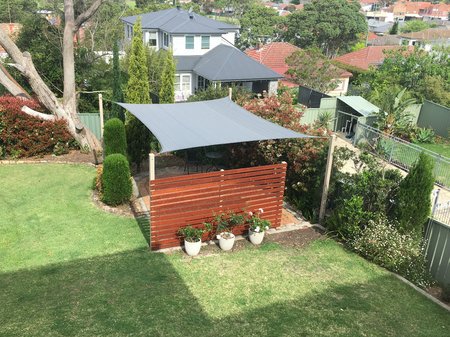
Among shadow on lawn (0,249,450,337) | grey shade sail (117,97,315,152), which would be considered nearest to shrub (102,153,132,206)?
grey shade sail (117,97,315,152)

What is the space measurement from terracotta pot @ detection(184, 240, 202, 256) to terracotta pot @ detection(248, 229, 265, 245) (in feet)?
4.60

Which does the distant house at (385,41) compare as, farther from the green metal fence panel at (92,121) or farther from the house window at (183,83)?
the green metal fence panel at (92,121)

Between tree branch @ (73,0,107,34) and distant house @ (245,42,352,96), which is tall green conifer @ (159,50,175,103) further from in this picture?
distant house @ (245,42,352,96)

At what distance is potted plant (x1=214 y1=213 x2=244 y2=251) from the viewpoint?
383 inches

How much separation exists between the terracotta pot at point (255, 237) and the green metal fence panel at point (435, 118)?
19.6 meters

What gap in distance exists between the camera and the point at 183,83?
35.9m

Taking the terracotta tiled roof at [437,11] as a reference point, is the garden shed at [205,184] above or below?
below

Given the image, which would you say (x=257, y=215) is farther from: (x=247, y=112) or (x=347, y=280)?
(x=247, y=112)

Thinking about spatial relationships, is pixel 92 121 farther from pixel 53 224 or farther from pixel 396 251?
pixel 396 251

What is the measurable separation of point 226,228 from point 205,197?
1.01 meters

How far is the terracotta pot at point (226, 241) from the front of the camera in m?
9.70

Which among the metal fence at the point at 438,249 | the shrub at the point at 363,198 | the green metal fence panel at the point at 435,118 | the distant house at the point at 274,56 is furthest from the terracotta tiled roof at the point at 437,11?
the metal fence at the point at 438,249

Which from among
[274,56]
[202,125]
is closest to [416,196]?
[202,125]

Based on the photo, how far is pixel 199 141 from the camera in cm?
1001
